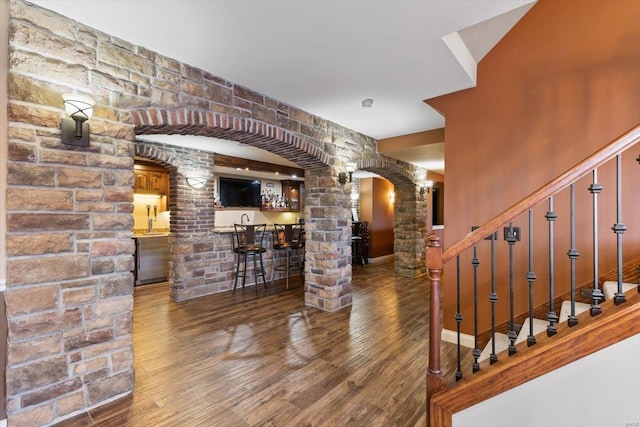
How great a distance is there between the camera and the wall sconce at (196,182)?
4531 millimetres

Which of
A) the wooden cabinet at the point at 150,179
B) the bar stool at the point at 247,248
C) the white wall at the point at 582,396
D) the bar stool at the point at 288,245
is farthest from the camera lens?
the wooden cabinet at the point at 150,179

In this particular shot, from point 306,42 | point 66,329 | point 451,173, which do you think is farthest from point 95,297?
point 451,173

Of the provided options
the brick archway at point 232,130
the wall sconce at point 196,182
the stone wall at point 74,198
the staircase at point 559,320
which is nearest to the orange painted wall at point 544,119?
the staircase at point 559,320

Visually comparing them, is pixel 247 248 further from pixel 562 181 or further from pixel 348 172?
→ pixel 562 181

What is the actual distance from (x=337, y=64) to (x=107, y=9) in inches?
63.1

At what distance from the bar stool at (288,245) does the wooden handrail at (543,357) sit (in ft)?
11.7

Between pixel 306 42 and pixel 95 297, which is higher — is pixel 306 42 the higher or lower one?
the higher one

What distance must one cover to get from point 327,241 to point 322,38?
2442 millimetres

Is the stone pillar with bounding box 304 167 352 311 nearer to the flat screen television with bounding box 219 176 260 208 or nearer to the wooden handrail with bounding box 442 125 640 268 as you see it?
the wooden handrail with bounding box 442 125 640 268

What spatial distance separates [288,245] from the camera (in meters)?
5.12

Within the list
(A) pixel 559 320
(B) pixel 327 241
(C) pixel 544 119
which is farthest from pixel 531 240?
(B) pixel 327 241

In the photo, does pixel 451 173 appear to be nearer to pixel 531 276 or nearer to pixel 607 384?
pixel 531 276

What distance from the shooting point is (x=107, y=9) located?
69.9 inches

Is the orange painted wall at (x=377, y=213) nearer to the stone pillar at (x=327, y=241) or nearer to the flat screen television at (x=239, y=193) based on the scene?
the flat screen television at (x=239, y=193)
